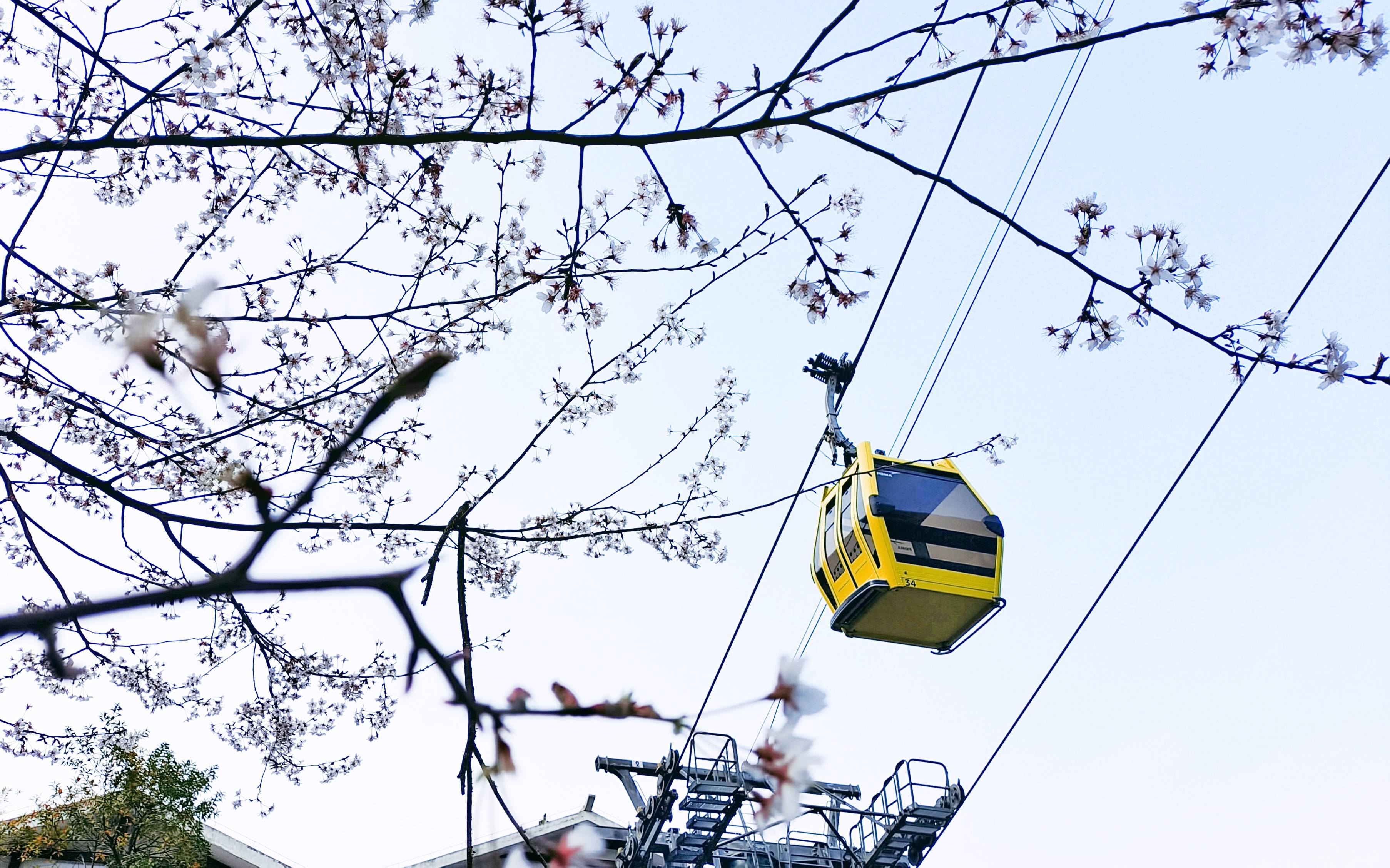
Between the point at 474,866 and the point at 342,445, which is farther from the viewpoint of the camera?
the point at 474,866

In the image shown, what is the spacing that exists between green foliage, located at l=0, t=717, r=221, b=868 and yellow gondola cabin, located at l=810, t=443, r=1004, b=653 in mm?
6359

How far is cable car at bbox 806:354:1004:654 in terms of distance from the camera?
895 cm

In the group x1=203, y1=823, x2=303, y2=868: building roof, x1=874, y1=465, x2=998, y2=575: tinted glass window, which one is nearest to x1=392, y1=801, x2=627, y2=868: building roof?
x1=203, y1=823, x2=303, y2=868: building roof

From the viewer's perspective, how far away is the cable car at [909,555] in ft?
29.3

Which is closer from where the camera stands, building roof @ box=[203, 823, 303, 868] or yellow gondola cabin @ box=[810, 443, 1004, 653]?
yellow gondola cabin @ box=[810, 443, 1004, 653]

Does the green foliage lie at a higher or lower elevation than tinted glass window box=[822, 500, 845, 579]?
lower

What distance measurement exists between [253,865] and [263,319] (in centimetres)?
1091

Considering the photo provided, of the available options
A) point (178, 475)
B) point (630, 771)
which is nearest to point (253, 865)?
point (630, 771)

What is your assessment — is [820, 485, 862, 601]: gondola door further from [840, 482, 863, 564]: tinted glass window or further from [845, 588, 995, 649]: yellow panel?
[845, 588, 995, 649]: yellow panel

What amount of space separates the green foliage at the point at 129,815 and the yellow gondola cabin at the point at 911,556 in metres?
6.36

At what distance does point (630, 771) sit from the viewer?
38.3 ft

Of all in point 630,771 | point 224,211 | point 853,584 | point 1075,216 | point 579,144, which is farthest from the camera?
point 630,771

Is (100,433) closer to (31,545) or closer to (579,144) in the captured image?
(31,545)

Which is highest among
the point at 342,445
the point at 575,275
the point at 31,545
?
the point at 575,275
